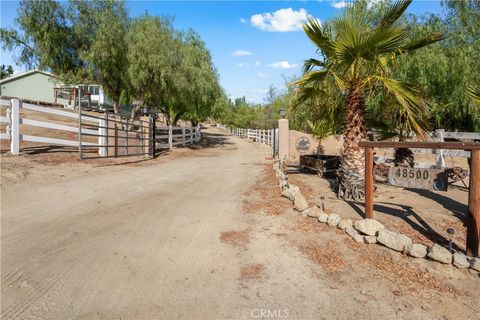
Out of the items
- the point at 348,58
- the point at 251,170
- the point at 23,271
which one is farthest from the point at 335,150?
the point at 23,271

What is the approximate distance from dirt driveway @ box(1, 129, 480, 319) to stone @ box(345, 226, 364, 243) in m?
0.13

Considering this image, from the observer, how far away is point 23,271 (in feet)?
11.6

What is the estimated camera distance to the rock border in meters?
4.11

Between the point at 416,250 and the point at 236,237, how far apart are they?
7.56 feet

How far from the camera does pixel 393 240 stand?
15.0ft

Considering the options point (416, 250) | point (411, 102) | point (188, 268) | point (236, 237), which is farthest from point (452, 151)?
point (188, 268)

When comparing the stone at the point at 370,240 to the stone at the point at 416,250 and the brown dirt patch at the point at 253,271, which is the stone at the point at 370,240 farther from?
the brown dirt patch at the point at 253,271

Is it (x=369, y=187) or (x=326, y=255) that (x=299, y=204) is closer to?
(x=369, y=187)

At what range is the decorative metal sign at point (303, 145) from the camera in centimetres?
1586

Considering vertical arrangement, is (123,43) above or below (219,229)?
above

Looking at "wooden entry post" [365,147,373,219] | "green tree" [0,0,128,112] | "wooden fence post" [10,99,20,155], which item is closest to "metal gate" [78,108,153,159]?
"wooden fence post" [10,99,20,155]

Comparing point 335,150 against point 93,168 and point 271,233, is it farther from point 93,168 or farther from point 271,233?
point 271,233

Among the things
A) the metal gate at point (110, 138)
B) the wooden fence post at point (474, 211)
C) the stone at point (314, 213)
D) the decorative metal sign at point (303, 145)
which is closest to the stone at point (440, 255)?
the wooden fence post at point (474, 211)

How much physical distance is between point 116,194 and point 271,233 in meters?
3.41
